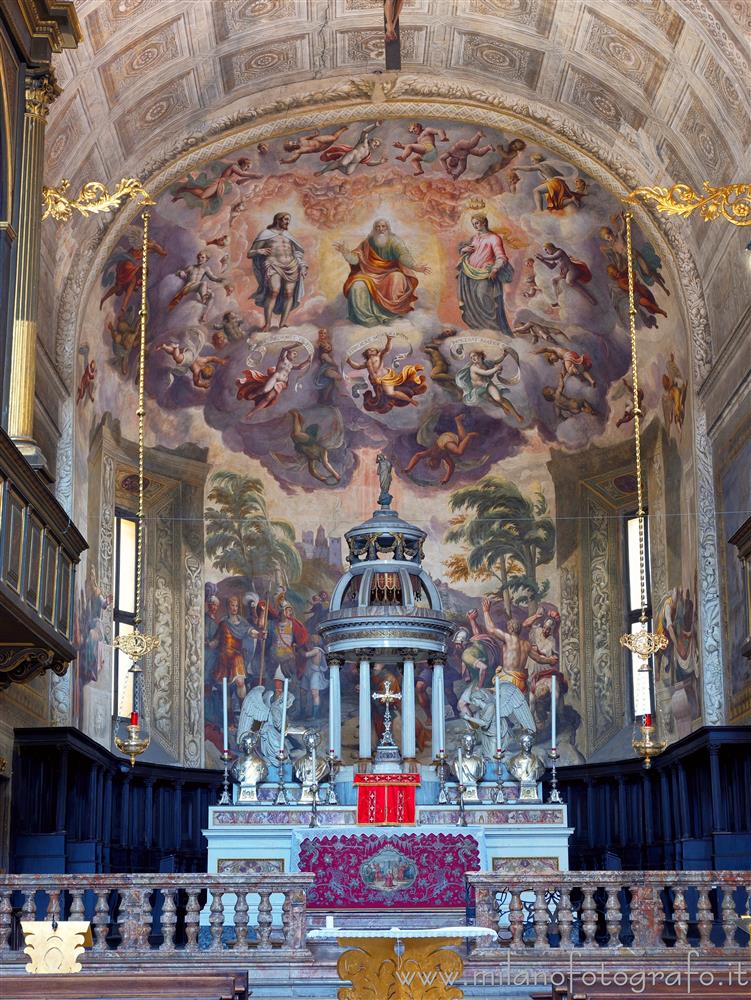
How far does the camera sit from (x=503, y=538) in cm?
2611

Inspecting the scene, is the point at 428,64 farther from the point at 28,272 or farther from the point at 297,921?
the point at 297,921

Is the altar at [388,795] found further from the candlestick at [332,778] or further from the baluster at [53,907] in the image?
the baluster at [53,907]

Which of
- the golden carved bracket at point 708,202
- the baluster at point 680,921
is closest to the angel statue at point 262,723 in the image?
the baluster at point 680,921

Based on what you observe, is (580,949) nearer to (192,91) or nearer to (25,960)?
(25,960)

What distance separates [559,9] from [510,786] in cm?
1042

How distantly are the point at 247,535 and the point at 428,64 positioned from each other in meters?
8.69

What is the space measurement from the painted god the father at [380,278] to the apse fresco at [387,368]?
4 cm

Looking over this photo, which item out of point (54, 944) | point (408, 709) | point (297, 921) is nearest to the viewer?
point (54, 944)

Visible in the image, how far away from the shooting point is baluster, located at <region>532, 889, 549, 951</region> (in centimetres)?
1274

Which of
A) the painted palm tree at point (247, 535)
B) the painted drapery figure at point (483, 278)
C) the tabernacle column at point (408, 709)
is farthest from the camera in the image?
the painted palm tree at point (247, 535)

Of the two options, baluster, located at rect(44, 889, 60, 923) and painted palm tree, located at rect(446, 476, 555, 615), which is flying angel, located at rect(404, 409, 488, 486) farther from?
baluster, located at rect(44, 889, 60, 923)

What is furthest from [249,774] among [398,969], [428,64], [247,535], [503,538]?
[428,64]

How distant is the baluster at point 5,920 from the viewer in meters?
12.7

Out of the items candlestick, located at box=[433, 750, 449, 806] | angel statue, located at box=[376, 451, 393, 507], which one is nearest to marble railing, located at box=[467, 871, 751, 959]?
candlestick, located at box=[433, 750, 449, 806]
